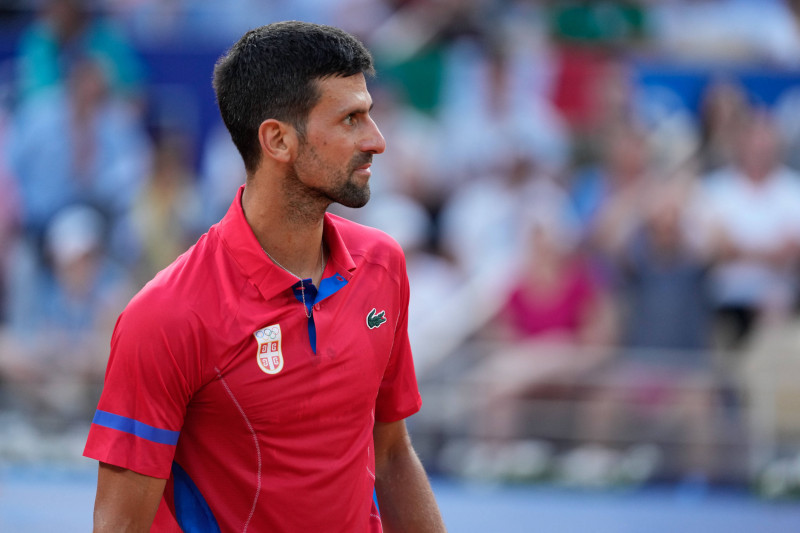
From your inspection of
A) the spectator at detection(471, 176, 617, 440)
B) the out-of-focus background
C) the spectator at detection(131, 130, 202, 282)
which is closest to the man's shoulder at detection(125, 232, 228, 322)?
the out-of-focus background

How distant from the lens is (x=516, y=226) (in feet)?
24.7

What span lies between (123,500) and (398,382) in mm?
743

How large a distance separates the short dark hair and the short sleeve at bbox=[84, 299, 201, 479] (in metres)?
0.46

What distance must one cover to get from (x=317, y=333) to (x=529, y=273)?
4.87 metres

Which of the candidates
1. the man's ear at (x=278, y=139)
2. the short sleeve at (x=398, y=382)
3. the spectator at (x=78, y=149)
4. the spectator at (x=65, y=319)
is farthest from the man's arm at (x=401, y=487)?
the spectator at (x=78, y=149)

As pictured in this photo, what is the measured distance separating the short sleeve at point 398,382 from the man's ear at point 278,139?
17.8 inches

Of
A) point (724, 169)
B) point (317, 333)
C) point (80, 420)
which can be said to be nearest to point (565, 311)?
point (724, 169)

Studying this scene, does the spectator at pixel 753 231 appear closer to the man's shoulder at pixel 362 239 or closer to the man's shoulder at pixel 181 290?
the man's shoulder at pixel 362 239

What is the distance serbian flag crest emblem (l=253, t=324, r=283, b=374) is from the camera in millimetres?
2234

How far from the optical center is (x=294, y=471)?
89.2 inches

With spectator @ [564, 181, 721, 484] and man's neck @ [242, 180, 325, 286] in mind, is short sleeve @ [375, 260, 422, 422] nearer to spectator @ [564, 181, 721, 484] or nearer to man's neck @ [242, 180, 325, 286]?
man's neck @ [242, 180, 325, 286]

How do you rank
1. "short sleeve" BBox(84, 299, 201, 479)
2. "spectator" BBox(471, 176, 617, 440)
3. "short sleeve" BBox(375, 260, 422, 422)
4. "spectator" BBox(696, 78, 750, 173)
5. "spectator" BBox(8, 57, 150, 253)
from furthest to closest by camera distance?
"spectator" BBox(8, 57, 150, 253), "spectator" BBox(696, 78, 750, 173), "spectator" BBox(471, 176, 617, 440), "short sleeve" BBox(375, 260, 422, 422), "short sleeve" BBox(84, 299, 201, 479)

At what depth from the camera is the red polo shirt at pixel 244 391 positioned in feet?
7.01

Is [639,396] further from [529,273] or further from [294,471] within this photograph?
[294,471]
